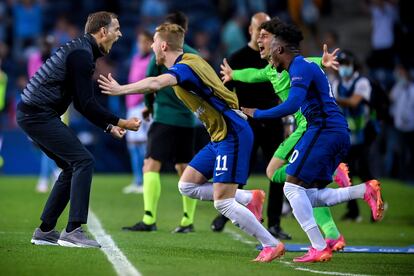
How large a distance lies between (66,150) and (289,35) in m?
2.44

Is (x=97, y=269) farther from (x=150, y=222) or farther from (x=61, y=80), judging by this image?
(x=150, y=222)

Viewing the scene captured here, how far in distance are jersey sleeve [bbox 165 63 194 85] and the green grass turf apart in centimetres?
167

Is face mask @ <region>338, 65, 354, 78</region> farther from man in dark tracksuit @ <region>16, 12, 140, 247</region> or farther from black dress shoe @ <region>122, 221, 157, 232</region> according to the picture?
man in dark tracksuit @ <region>16, 12, 140, 247</region>

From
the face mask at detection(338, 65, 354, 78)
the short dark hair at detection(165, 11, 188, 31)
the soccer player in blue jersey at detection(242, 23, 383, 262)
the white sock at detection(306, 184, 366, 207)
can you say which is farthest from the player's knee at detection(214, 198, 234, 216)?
the face mask at detection(338, 65, 354, 78)

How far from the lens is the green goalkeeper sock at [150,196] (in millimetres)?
12414

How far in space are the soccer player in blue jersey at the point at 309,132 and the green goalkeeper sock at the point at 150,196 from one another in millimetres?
2922

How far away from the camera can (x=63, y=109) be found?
33.7ft

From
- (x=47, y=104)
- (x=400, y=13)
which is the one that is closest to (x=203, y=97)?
(x=47, y=104)

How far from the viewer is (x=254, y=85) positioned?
12469 mm

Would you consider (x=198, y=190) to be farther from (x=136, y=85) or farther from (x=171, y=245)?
(x=136, y=85)

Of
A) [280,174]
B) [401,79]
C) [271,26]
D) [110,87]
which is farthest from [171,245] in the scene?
[401,79]

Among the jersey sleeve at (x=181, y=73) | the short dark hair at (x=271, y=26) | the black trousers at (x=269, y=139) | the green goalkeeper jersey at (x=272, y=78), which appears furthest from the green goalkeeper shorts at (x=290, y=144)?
the jersey sleeve at (x=181, y=73)

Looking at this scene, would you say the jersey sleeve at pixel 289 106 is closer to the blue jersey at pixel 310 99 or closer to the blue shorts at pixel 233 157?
the blue jersey at pixel 310 99

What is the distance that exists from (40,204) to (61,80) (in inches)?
233
